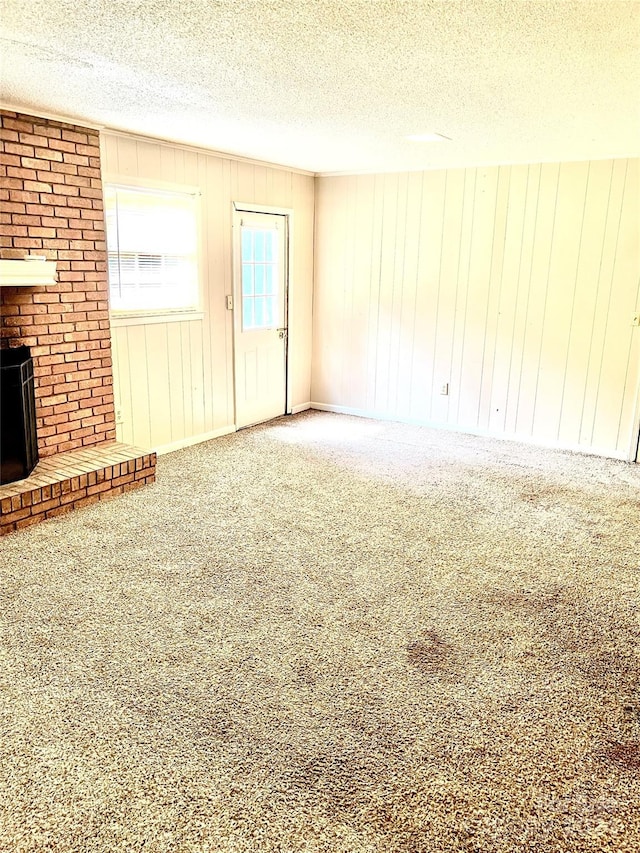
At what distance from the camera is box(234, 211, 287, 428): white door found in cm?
564

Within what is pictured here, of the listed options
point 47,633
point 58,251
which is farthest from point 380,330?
point 47,633

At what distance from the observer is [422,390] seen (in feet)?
20.1

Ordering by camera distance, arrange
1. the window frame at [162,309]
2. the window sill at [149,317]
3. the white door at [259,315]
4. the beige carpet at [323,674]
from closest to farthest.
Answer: the beige carpet at [323,674] → the window frame at [162,309] → the window sill at [149,317] → the white door at [259,315]

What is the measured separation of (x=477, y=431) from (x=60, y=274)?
385cm

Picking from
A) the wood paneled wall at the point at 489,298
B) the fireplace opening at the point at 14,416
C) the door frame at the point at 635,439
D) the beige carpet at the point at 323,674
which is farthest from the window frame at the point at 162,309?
the door frame at the point at 635,439

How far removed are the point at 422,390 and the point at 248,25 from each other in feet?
13.8

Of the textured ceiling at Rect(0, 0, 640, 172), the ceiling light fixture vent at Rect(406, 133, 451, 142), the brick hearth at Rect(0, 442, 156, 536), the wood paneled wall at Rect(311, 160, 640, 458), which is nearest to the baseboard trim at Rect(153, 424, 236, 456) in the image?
the brick hearth at Rect(0, 442, 156, 536)

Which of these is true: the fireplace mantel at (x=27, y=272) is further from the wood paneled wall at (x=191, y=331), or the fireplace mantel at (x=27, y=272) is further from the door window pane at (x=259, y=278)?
the door window pane at (x=259, y=278)

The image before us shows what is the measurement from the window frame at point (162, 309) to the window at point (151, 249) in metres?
0.02

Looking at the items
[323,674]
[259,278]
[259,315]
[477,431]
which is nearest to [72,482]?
[323,674]

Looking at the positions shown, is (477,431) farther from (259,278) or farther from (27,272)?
(27,272)

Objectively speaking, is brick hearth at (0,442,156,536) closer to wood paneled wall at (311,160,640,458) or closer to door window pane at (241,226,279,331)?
door window pane at (241,226,279,331)

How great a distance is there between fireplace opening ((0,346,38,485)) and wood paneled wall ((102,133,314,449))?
902 mm

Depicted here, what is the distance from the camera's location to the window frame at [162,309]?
14.5 ft
